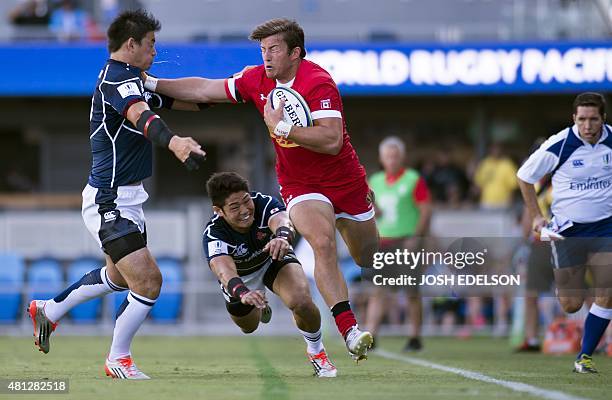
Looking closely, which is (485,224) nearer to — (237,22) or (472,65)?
(472,65)

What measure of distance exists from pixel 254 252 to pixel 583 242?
245 cm

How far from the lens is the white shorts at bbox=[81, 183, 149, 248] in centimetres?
777

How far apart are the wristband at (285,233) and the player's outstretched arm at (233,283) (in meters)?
0.38

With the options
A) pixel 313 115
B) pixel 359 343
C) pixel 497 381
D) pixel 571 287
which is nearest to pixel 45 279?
pixel 571 287

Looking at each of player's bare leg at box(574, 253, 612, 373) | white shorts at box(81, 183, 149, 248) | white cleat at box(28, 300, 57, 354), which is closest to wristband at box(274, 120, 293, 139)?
white shorts at box(81, 183, 149, 248)

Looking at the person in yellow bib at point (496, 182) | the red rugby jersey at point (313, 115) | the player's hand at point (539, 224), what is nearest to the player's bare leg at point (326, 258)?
the red rugby jersey at point (313, 115)

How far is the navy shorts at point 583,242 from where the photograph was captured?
8875mm

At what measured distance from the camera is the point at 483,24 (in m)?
19.0

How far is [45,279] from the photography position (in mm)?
16625

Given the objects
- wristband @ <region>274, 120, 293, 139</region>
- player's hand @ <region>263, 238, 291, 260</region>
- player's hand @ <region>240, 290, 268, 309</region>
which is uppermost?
wristband @ <region>274, 120, 293, 139</region>

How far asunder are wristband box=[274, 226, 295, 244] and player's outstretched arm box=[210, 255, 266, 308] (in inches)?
15.1

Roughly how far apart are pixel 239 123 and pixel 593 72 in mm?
6232

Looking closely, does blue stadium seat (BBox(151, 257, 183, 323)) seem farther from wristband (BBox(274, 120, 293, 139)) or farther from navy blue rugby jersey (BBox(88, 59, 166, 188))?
wristband (BBox(274, 120, 293, 139))

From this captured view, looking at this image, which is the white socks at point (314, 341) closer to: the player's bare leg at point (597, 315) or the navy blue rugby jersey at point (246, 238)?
the navy blue rugby jersey at point (246, 238)
